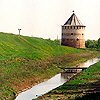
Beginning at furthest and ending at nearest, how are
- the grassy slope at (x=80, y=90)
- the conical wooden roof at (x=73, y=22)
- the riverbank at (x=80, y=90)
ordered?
the conical wooden roof at (x=73, y=22), the riverbank at (x=80, y=90), the grassy slope at (x=80, y=90)

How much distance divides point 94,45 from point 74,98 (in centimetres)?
10533

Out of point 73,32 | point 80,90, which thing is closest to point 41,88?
point 80,90

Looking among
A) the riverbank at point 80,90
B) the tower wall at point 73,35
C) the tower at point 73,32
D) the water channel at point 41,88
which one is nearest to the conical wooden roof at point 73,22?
the tower at point 73,32

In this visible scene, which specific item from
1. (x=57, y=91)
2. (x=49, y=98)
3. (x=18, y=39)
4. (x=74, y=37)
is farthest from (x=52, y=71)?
(x=74, y=37)

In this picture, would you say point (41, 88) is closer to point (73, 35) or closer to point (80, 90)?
point (80, 90)

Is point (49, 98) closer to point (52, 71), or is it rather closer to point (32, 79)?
point (32, 79)

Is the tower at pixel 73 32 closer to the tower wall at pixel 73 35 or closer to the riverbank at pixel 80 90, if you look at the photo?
the tower wall at pixel 73 35

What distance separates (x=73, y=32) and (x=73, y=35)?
0.78 m

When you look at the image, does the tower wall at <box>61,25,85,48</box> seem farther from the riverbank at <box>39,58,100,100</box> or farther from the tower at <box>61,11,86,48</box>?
the riverbank at <box>39,58,100,100</box>

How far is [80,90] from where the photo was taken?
26172 mm

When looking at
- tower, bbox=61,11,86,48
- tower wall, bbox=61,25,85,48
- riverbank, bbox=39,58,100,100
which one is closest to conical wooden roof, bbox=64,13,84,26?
tower, bbox=61,11,86,48

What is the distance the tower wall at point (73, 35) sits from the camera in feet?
299

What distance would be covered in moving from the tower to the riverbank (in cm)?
5684

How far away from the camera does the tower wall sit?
3590 inches
